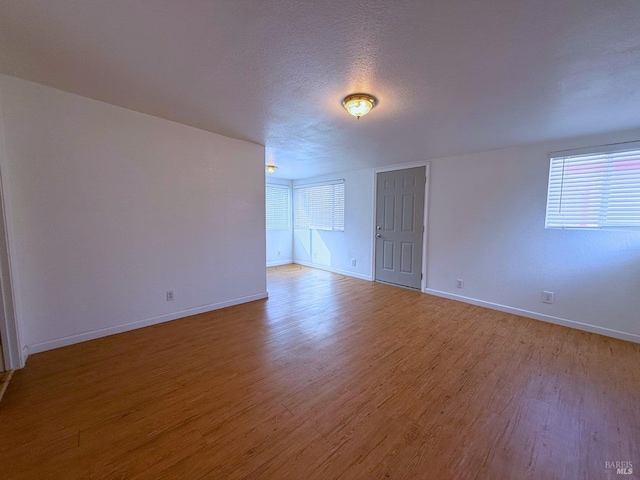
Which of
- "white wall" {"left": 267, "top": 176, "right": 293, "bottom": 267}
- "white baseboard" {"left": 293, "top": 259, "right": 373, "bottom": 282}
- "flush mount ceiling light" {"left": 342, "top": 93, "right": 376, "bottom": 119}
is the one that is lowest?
"white baseboard" {"left": 293, "top": 259, "right": 373, "bottom": 282}

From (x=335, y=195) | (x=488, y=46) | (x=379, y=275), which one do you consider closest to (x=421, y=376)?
(x=488, y=46)

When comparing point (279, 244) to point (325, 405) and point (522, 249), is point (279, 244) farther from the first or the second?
Answer: point (325, 405)

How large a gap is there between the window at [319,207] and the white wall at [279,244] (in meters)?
0.34

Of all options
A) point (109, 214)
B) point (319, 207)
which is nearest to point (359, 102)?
Result: point (109, 214)

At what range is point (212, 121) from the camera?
2748mm

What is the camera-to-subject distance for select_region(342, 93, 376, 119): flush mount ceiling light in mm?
2041

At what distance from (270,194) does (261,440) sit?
5.41 m

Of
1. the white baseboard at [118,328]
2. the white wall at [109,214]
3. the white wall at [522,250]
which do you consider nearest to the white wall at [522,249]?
the white wall at [522,250]

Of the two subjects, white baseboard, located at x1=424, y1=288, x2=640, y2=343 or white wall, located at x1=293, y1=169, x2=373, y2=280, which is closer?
white baseboard, located at x1=424, y1=288, x2=640, y2=343

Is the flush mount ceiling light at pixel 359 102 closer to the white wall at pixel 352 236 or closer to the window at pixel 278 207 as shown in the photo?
the white wall at pixel 352 236

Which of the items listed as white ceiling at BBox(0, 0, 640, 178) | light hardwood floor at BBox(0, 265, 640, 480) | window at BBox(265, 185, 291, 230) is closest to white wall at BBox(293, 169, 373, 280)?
window at BBox(265, 185, 291, 230)

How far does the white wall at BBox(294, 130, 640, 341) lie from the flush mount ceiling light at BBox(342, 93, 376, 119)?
2.40 meters

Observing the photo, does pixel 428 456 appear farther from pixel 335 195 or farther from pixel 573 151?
pixel 335 195

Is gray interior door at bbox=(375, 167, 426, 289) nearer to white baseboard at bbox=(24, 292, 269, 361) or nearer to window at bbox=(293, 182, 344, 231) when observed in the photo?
window at bbox=(293, 182, 344, 231)
